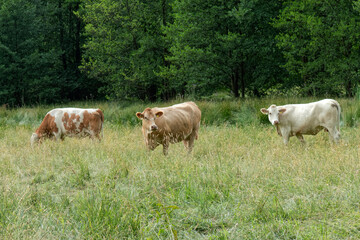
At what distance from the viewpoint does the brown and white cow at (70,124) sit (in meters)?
7.89

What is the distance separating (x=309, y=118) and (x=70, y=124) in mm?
5091

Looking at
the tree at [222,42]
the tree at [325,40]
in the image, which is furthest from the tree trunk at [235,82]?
the tree at [325,40]

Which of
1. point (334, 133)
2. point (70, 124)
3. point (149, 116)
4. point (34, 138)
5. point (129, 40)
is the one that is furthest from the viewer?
point (129, 40)

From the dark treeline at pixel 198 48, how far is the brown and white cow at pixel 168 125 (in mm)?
7560

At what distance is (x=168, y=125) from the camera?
599 centimetres

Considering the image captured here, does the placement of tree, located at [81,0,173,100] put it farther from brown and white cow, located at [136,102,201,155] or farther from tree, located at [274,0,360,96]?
brown and white cow, located at [136,102,201,155]

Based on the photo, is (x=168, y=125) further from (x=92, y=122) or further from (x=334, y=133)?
(x=334, y=133)

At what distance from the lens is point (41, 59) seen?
21469mm

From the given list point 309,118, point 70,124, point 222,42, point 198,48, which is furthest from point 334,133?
point 198,48

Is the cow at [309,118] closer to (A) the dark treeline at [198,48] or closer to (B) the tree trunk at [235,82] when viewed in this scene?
(A) the dark treeline at [198,48]

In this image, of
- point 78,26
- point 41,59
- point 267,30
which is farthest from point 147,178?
point 78,26

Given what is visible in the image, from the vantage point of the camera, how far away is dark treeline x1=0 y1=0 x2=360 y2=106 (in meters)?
13.8

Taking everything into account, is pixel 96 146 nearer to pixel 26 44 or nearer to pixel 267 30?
pixel 267 30

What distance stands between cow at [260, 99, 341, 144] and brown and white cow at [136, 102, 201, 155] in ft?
5.15
